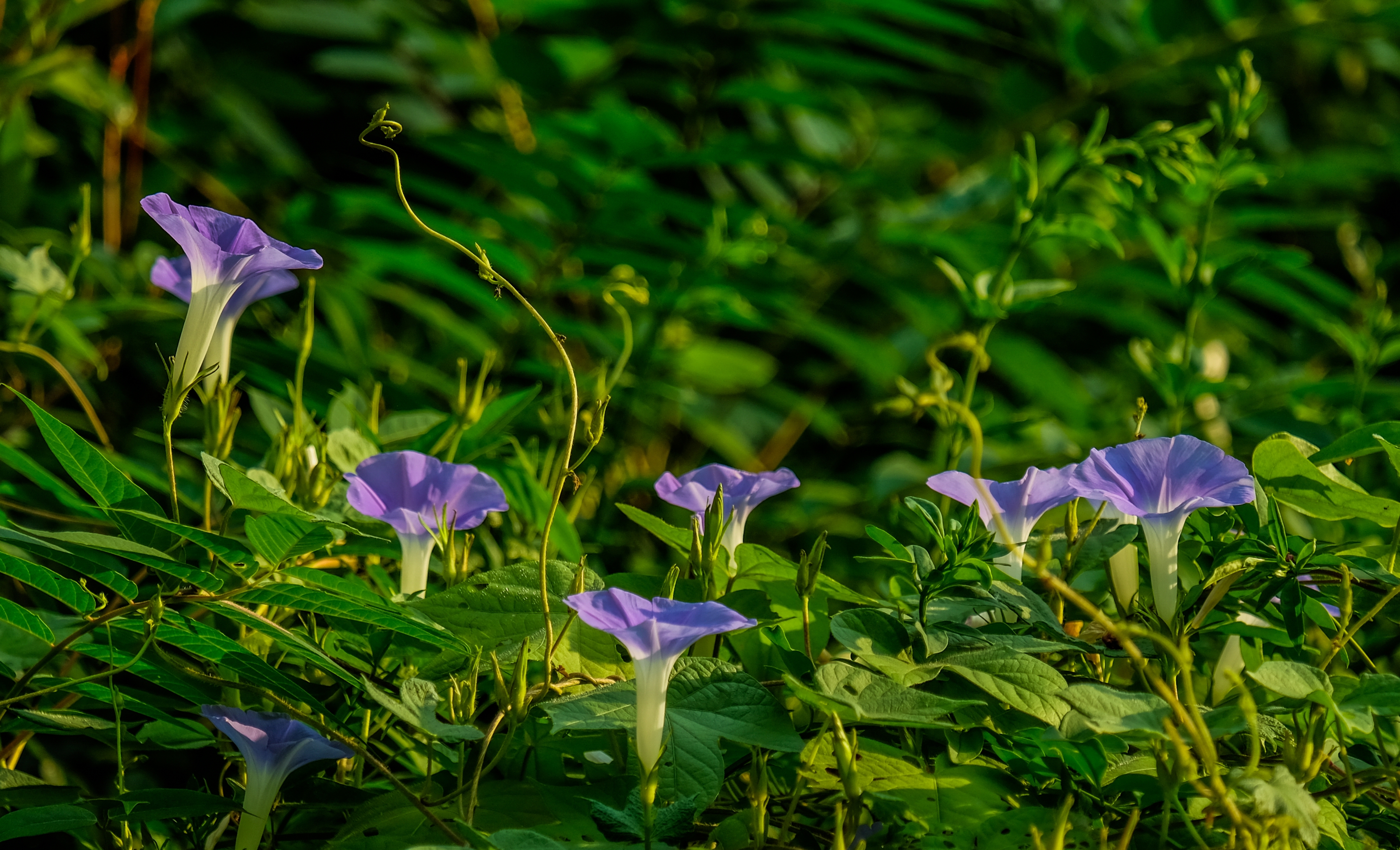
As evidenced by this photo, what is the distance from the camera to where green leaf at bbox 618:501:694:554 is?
0.71m

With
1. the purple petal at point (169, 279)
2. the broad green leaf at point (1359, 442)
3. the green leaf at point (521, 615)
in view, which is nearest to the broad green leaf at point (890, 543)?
the green leaf at point (521, 615)

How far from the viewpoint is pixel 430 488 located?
737 mm

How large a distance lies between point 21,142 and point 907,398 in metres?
1.21

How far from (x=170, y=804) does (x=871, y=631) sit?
37cm

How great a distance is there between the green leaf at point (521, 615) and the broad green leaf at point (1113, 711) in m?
0.25

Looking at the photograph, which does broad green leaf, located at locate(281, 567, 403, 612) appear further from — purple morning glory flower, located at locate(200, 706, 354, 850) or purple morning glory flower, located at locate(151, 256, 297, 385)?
purple morning glory flower, located at locate(151, 256, 297, 385)

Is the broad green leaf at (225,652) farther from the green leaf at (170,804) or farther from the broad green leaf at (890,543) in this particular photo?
the broad green leaf at (890,543)

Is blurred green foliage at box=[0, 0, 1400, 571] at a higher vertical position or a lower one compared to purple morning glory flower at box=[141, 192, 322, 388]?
lower

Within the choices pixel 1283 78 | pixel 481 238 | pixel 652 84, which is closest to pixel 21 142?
pixel 481 238

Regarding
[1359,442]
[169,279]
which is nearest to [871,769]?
[1359,442]

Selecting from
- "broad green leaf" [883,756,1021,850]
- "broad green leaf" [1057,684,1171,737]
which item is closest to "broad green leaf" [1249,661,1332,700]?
"broad green leaf" [1057,684,1171,737]

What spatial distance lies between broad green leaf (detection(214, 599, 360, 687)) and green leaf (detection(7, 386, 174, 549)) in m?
0.07

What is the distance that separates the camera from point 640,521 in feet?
2.34

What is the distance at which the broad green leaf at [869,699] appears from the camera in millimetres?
521
